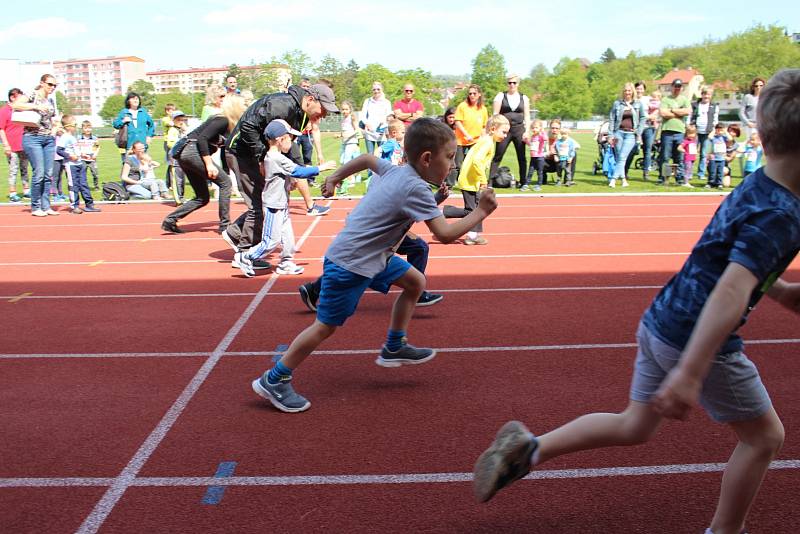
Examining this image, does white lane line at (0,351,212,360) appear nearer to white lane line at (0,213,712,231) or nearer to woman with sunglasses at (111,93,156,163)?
white lane line at (0,213,712,231)

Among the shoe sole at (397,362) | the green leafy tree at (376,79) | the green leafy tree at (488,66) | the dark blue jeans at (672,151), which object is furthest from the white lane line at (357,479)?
the green leafy tree at (488,66)

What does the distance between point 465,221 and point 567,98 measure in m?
122

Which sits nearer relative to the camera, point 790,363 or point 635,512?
point 635,512

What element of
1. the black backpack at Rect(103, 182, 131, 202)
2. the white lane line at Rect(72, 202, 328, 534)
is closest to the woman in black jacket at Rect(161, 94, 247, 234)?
the white lane line at Rect(72, 202, 328, 534)

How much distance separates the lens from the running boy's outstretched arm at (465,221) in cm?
354

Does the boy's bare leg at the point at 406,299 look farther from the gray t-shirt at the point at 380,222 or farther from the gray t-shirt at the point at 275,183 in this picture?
the gray t-shirt at the point at 275,183

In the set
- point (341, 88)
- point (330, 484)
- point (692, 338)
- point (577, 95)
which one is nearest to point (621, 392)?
point (330, 484)

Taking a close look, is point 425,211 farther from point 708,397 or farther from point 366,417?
point 708,397

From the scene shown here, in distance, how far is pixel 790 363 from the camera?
521 cm

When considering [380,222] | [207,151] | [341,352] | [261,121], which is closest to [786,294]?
[380,222]

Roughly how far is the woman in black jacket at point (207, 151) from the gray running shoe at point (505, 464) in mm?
7177

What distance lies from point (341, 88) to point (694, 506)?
9551cm

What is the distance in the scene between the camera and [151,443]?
4.04 meters

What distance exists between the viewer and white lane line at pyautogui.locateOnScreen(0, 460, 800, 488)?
3.55 metres
